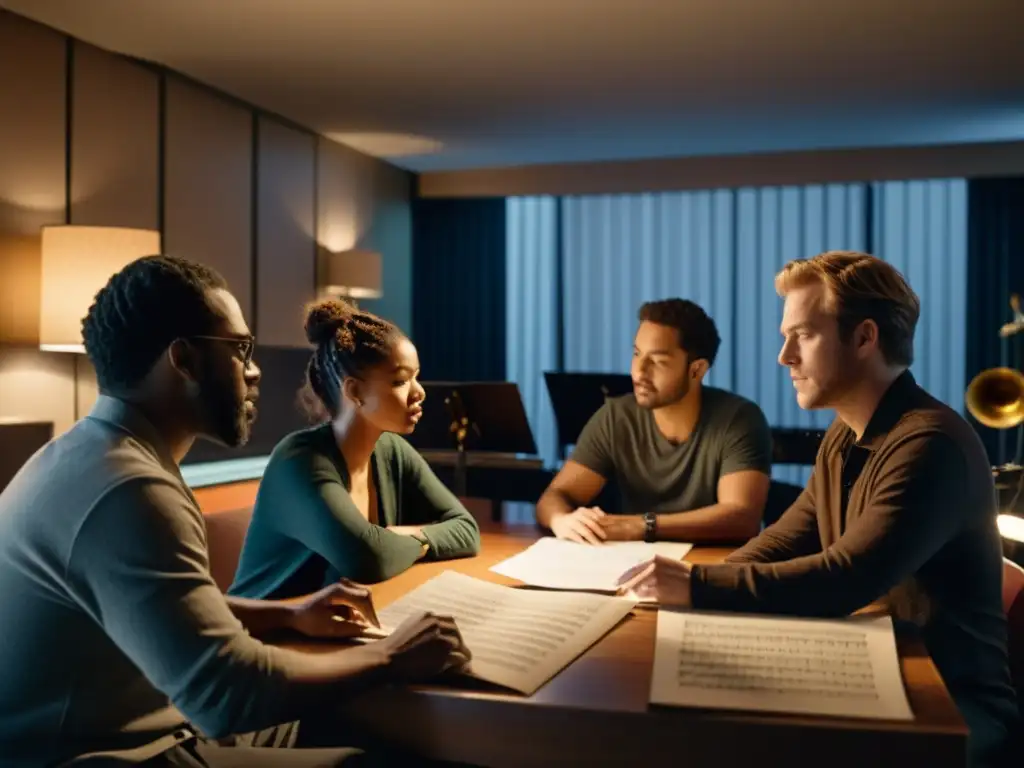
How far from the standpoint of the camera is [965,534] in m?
1.48

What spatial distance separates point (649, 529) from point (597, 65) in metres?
2.94

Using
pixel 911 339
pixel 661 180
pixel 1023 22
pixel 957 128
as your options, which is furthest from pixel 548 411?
pixel 911 339

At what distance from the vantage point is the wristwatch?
2.22 m

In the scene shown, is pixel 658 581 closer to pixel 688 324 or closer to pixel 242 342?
pixel 242 342

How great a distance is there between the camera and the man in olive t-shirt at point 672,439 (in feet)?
8.66

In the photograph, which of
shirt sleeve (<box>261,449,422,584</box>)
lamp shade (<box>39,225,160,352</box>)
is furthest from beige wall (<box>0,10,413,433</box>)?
shirt sleeve (<box>261,449,422,584</box>)

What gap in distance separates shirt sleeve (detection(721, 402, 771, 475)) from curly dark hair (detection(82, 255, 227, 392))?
67.0 inches

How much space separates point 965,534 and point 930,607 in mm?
124

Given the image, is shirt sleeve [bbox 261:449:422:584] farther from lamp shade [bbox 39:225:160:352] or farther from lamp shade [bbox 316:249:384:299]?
lamp shade [bbox 316:249:384:299]

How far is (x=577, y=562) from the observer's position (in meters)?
1.87

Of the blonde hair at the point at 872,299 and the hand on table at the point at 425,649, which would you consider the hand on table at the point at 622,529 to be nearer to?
the blonde hair at the point at 872,299

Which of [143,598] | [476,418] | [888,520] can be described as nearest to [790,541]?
[888,520]

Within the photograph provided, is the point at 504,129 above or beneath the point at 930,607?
above

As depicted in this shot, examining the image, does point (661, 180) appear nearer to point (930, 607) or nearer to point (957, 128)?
point (957, 128)
